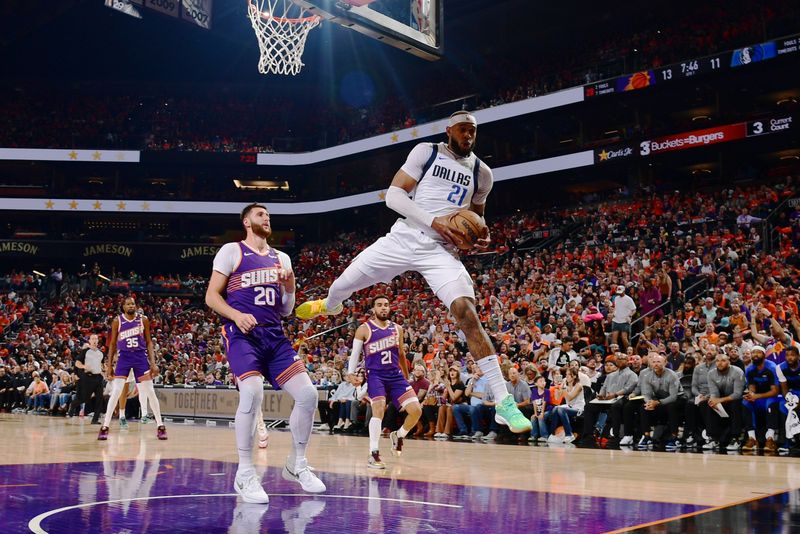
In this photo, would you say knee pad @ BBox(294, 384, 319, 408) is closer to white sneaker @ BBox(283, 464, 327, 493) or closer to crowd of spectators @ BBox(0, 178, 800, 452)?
white sneaker @ BBox(283, 464, 327, 493)

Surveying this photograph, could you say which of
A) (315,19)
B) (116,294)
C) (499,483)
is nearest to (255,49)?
(116,294)

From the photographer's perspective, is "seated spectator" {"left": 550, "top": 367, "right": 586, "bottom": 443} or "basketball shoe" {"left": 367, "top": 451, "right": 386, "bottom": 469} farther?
"seated spectator" {"left": 550, "top": 367, "right": 586, "bottom": 443}

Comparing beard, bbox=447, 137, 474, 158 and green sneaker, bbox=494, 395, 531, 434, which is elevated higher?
beard, bbox=447, 137, 474, 158

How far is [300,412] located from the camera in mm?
6438

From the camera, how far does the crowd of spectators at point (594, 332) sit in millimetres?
12344

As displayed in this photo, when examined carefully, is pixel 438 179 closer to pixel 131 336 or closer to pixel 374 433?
pixel 374 433

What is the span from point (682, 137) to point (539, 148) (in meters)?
9.01

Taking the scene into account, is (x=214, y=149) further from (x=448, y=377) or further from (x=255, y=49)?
(x=448, y=377)

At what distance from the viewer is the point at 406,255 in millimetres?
5695

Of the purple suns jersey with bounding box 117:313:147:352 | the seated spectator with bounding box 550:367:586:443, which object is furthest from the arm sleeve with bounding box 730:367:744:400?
the purple suns jersey with bounding box 117:313:147:352

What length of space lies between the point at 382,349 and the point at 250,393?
173 inches

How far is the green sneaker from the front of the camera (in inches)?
198

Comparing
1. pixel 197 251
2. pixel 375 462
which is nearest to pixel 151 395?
pixel 375 462

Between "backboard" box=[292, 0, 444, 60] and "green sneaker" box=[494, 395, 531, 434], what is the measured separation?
5.97 meters
